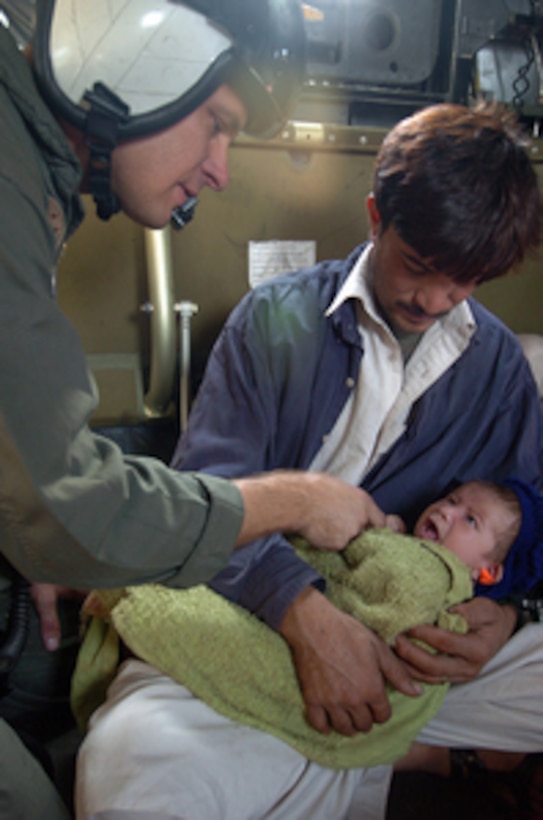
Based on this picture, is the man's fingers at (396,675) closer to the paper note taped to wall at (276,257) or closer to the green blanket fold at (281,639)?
the green blanket fold at (281,639)

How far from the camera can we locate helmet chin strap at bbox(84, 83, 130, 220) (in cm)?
83

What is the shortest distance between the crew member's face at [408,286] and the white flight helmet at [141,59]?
20.2 inches

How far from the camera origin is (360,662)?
1132mm

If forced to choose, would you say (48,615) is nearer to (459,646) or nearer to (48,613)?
(48,613)

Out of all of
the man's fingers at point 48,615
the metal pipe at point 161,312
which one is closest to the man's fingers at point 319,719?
the man's fingers at point 48,615

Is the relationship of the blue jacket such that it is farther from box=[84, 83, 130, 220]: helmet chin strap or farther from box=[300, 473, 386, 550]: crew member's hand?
box=[84, 83, 130, 220]: helmet chin strap

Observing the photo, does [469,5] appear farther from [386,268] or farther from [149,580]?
[149,580]

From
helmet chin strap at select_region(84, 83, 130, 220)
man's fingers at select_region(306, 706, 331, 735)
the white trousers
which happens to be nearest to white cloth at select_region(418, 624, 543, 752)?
the white trousers

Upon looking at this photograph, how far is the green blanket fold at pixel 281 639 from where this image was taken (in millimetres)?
1123

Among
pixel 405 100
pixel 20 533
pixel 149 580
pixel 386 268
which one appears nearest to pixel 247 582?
pixel 149 580

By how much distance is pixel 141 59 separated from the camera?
86 centimetres

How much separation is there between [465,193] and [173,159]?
0.67 meters

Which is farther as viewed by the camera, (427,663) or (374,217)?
(374,217)

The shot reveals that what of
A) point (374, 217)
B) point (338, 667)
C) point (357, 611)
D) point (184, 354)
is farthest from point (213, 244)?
point (338, 667)
